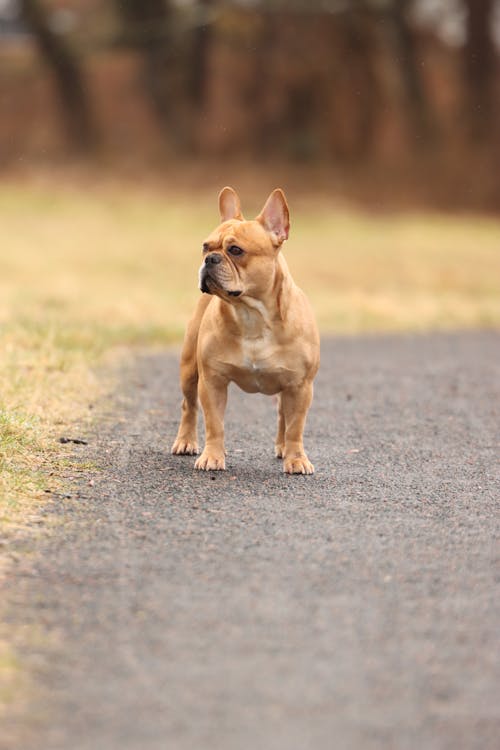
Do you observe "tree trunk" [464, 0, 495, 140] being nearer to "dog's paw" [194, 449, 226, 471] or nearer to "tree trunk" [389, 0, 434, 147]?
"tree trunk" [389, 0, 434, 147]

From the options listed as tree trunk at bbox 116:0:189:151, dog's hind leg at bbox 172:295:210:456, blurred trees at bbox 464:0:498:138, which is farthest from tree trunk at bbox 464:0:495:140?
dog's hind leg at bbox 172:295:210:456

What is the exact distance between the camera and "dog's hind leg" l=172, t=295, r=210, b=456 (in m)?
6.89

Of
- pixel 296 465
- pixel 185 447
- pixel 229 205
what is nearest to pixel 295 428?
pixel 296 465

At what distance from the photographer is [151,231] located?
82.0 ft

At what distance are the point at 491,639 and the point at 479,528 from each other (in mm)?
1474

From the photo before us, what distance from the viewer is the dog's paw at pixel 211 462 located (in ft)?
21.7

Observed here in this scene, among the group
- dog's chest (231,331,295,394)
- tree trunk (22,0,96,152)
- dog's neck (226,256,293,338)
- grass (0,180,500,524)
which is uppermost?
tree trunk (22,0,96,152)

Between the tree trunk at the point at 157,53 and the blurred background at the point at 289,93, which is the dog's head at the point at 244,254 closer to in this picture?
the blurred background at the point at 289,93

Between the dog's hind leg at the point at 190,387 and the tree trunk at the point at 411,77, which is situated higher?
the tree trunk at the point at 411,77

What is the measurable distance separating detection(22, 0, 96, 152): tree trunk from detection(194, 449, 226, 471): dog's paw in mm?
26180

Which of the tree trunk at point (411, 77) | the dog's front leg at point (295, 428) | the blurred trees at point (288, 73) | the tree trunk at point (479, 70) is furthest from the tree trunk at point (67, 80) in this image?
the dog's front leg at point (295, 428)

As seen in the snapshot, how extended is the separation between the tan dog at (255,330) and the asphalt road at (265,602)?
317mm

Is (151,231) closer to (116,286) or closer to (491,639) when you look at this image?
(116,286)

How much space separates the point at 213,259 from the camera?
6.27 m
